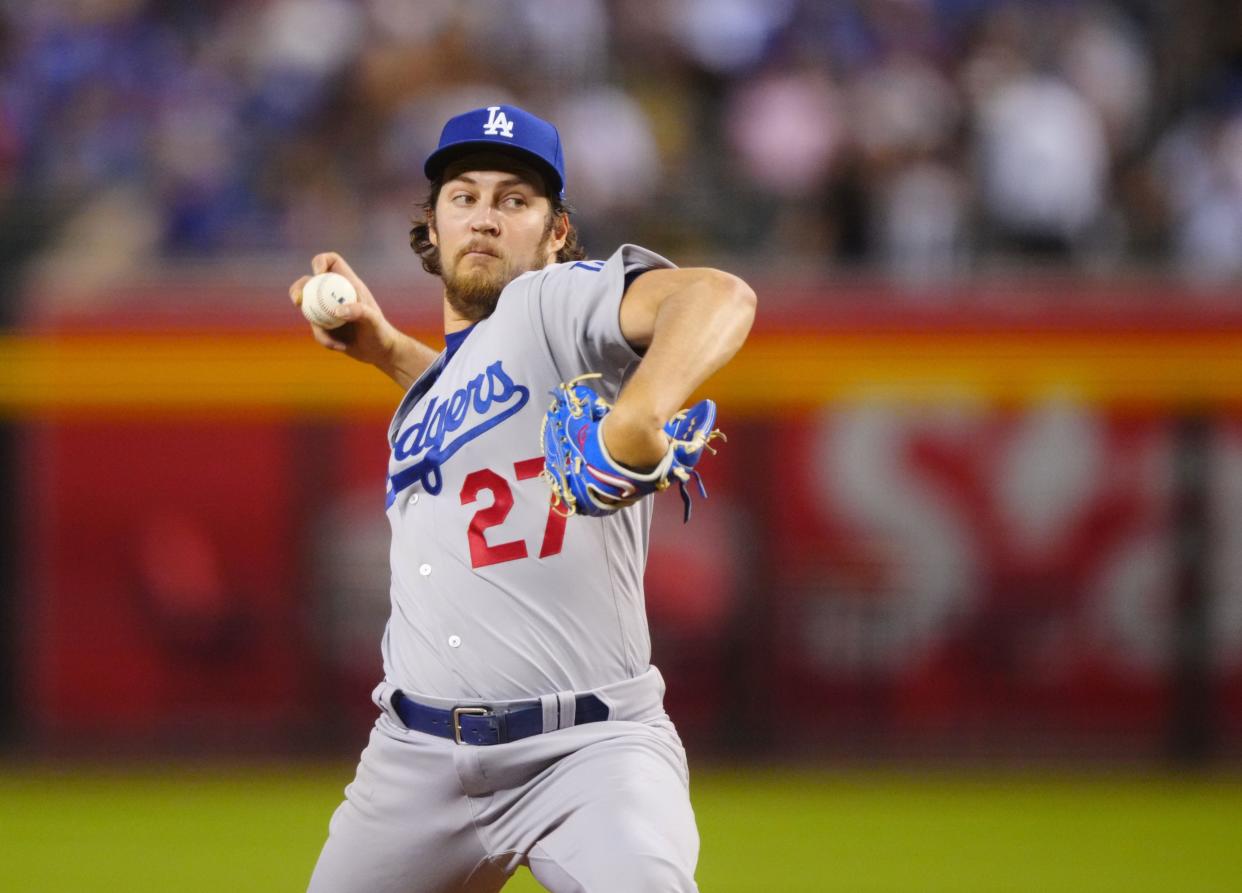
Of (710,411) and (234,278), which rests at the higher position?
(234,278)

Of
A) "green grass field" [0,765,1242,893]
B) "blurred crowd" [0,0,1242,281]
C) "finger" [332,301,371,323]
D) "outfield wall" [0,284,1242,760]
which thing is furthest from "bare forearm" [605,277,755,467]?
"blurred crowd" [0,0,1242,281]

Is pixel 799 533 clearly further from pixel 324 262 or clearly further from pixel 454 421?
pixel 454 421

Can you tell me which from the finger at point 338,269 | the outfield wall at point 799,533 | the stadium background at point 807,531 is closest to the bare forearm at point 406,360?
the finger at point 338,269

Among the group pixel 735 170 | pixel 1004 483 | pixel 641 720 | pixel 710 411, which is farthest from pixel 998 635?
pixel 710 411

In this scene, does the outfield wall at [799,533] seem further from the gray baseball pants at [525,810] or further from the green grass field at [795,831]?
the gray baseball pants at [525,810]

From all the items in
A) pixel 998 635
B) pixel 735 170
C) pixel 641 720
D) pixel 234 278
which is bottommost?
pixel 998 635

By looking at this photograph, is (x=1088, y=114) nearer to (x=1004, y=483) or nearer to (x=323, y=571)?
(x=1004, y=483)

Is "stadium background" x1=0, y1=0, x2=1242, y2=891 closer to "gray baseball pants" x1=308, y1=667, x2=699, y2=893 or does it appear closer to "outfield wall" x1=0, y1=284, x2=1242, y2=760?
"outfield wall" x1=0, y1=284, x2=1242, y2=760

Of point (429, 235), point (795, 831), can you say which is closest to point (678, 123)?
point (795, 831)
